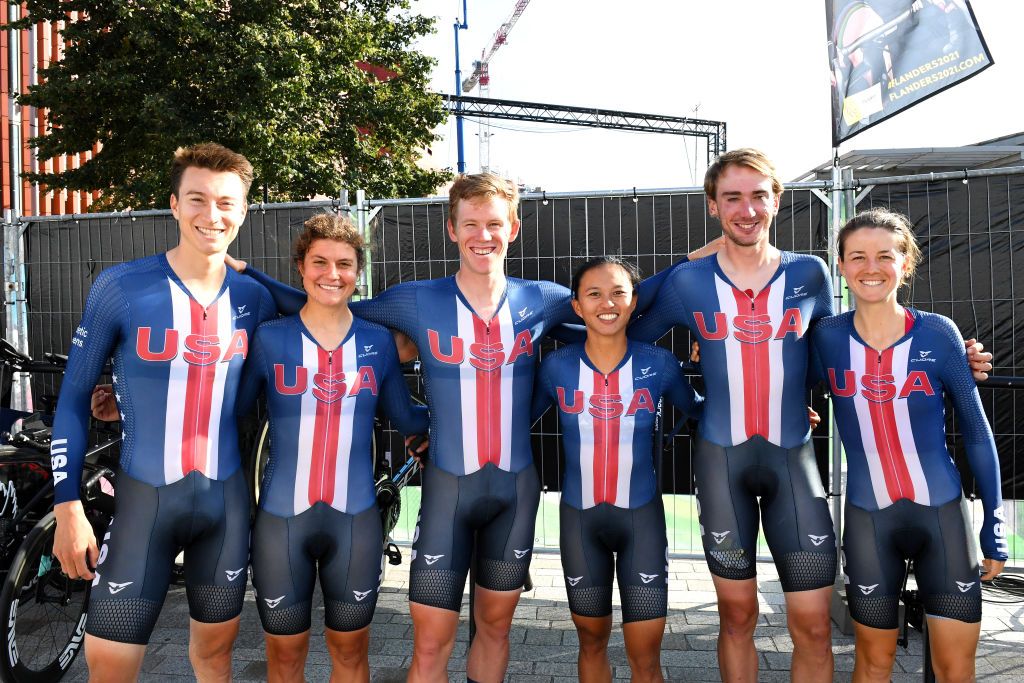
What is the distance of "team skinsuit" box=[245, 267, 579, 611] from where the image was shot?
2871 mm

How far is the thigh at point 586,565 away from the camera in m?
2.87

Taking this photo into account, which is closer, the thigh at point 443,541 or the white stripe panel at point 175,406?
the white stripe panel at point 175,406

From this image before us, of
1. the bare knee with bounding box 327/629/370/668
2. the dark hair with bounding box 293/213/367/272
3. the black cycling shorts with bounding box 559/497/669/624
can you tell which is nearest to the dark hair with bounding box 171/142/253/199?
the dark hair with bounding box 293/213/367/272

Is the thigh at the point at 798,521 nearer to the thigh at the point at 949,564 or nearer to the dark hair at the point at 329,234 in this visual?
the thigh at the point at 949,564

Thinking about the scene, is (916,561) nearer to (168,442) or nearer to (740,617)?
(740,617)

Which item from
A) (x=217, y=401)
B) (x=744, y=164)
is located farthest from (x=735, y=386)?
(x=217, y=401)

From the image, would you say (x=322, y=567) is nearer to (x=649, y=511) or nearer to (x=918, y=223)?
A: (x=649, y=511)

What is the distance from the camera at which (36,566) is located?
3.50 metres

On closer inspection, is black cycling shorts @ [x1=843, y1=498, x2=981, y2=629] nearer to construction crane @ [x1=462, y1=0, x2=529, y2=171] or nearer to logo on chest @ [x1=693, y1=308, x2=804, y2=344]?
logo on chest @ [x1=693, y1=308, x2=804, y2=344]

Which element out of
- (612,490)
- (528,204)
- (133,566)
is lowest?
(133,566)

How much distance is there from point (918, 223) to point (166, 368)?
4.64m

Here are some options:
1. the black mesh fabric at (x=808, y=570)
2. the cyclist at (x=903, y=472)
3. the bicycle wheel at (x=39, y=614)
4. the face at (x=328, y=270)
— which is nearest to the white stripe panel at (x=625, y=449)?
the black mesh fabric at (x=808, y=570)

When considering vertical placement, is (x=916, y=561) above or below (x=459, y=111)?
below

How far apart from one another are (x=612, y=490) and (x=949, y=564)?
121 centimetres
